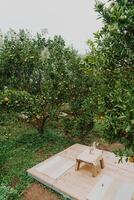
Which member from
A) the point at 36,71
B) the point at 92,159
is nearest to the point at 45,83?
the point at 36,71

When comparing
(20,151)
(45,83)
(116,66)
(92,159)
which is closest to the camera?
(116,66)

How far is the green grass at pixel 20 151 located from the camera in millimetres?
8031

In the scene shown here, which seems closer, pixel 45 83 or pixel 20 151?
pixel 20 151

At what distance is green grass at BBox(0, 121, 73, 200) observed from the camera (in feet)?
26.3

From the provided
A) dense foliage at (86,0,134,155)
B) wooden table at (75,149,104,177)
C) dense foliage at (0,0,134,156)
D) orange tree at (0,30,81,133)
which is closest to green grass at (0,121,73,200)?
dense foliage at (0,0,134,156)

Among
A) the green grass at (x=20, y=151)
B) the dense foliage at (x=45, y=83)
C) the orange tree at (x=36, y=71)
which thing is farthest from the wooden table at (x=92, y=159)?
the orange tree at (x=36, y=71)

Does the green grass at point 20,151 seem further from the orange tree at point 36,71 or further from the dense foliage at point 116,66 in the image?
the dense foliage at point 116,66

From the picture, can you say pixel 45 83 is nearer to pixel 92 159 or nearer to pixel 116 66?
pixel 92 159

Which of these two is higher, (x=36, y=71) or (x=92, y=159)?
(x=36, y=71)

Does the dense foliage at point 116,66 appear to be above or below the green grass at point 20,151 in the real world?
above

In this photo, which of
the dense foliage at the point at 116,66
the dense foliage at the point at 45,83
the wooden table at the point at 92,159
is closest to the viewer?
the dense foliage at the point at 116,66

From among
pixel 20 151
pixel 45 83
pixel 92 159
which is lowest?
pixel 20 151

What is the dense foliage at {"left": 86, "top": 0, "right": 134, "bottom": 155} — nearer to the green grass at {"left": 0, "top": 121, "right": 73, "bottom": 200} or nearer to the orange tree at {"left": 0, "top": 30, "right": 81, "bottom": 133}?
the green grass at {"left": 0, "top": 121, "right": 73, "bottom": 200}

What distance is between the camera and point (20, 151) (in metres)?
10.6
